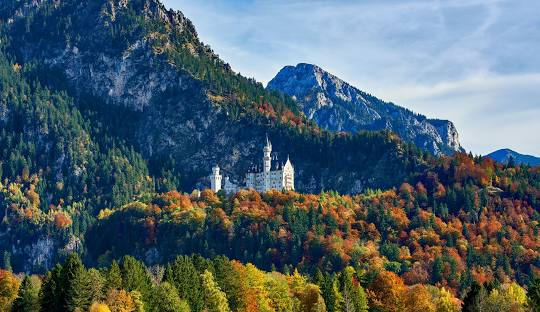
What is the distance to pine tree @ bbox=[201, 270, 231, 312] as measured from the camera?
5015 inches

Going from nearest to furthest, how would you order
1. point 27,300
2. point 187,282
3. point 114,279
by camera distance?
1. point 114,279
2. point 27,300
3. point 187,282

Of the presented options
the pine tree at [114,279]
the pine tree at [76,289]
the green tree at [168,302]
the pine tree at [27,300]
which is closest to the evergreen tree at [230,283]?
the green tree at [168,302]

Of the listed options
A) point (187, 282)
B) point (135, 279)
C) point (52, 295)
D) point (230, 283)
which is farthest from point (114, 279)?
point (230, 283)

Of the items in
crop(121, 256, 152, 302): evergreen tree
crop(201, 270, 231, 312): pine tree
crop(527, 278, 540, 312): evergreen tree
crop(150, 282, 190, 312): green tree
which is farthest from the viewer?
crop(527, 278, 540, 312): evergreen tree

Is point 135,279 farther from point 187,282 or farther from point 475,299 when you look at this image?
point 475,299

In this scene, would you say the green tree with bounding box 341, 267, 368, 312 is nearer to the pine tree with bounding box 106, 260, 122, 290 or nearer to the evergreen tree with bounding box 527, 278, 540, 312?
the evergreen tree with bounding box 527, 278, 540, 312

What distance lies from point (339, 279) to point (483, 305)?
22123 mm

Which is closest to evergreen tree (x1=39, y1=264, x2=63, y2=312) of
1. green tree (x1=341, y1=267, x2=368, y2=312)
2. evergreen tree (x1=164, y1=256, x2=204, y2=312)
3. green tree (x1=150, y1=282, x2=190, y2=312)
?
Answer: green tree (x1=150, y1=282, x2=190, y2=312)

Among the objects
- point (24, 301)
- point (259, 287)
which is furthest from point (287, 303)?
point (24, 301)

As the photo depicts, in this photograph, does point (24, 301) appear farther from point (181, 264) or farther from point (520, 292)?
point (520, 292)

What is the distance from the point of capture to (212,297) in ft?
419

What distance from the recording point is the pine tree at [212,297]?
418 feet

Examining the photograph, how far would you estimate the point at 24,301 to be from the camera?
124250 millimetres

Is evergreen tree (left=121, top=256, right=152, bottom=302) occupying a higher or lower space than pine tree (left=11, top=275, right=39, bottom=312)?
higher
